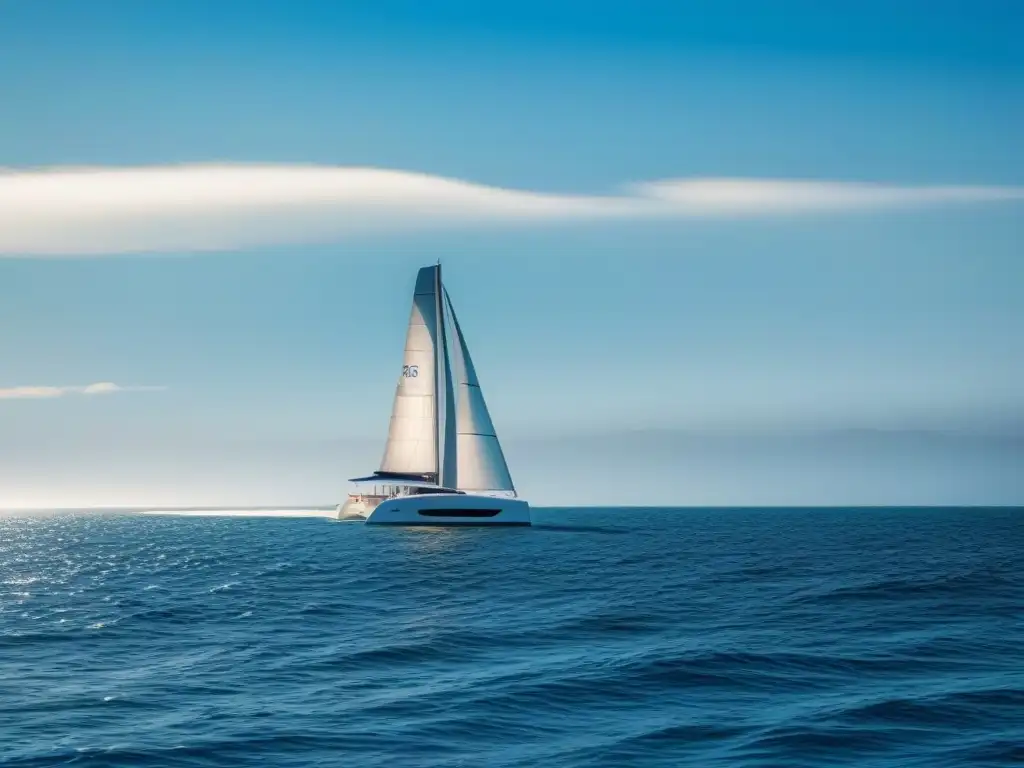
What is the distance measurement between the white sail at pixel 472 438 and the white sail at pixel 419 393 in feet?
12.2

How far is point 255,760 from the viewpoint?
21.4 m

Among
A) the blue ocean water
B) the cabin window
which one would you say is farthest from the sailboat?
the blue ocean water

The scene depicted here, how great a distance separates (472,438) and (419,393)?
6.86 metres

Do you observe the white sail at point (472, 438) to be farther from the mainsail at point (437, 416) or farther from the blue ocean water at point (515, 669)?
the blue ocean water at point (515, 669)

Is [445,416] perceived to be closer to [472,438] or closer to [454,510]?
[472,438]

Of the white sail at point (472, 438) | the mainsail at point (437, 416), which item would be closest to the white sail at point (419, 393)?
the mainsail at point (437, 416)

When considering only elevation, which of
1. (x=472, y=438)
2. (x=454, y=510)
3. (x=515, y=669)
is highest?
(x=472, y=438)

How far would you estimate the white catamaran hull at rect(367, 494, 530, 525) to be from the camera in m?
92.9

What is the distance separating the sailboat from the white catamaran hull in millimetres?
76

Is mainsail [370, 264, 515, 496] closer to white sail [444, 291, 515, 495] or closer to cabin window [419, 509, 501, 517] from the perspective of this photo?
white sail [444, 291, 515, 495]

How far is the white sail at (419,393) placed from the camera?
100438 millimetres

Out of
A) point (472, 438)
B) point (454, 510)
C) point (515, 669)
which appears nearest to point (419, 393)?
point (472, 438)

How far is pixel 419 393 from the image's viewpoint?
101625mm

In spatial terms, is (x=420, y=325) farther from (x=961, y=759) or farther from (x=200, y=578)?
(x=961, y=759)
